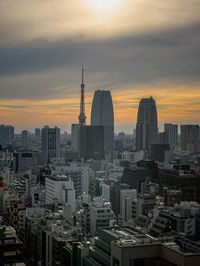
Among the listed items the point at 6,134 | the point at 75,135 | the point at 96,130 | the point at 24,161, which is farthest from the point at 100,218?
the point at 6,134

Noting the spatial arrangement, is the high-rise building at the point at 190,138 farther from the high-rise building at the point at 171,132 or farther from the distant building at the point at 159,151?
the high-rise building at the point at 171,132

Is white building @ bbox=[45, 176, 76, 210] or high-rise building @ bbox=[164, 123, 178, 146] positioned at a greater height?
high-rise building @ bbox=[164, 123, 178, 146]

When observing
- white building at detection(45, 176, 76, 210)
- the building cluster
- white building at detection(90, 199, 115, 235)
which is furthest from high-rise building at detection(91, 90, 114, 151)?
white building at detection(90, 199, 115, 235)

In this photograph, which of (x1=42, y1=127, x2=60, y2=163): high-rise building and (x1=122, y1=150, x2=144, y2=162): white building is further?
(x1=42, y1=127, x2=60, y2=163): high-rise building

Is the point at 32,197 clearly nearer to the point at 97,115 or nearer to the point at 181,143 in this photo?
the point at 181,143

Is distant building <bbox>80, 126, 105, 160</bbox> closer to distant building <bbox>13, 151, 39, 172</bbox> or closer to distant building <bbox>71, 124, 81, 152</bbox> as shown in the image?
distant building <bbox>71, 124, 81, 152</bbox>

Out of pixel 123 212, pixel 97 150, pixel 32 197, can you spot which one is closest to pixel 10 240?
pixel 123 212
